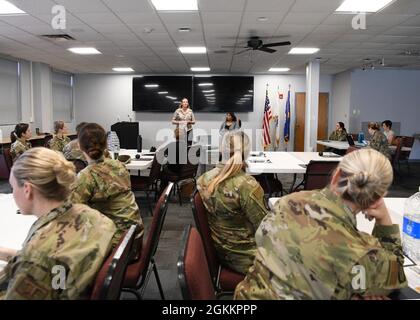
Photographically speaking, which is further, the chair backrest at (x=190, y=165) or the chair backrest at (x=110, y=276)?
the chair backrest at (x=190, y=165)

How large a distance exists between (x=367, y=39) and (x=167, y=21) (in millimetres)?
3715

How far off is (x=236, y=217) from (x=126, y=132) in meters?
9.83

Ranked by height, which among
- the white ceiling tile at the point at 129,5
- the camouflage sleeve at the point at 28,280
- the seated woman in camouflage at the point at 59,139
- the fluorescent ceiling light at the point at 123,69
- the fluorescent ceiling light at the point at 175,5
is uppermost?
the fluorescent ceiling light at the point at 123,69

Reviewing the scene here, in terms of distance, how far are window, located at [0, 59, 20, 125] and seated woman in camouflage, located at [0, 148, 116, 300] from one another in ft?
27.2

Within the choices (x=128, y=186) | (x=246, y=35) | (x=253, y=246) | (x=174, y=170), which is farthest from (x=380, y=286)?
(x=246, y=35)

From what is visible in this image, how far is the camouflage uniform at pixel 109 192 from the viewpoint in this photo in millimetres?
2264

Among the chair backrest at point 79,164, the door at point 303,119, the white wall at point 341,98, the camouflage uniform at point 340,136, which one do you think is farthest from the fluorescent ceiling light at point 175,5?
the door at point 303,119

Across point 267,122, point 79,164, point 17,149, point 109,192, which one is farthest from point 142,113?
point 109,192

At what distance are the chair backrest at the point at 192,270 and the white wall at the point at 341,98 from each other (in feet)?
34.0

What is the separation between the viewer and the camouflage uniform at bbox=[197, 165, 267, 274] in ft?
6.71

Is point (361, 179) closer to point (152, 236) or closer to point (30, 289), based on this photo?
point (30, 289)

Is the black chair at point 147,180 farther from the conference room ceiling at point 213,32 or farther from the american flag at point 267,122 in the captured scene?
the american flag at point 267,122

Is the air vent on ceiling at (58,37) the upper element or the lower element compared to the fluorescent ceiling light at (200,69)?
lower

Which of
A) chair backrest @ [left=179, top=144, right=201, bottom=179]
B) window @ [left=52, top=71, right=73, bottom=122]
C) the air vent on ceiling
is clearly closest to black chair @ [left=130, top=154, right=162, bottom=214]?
chair backrest @ [left=179, top=144, right=201, bottom=179]
